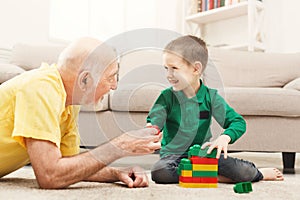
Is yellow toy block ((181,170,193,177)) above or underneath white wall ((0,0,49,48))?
underneath

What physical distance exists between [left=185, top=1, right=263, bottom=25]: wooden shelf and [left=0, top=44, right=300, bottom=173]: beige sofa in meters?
0.92

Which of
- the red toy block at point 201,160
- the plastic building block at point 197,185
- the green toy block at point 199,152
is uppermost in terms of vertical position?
the green toy block at point 199,152

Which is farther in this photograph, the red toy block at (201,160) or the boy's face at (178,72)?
the red toy block at (201,160)

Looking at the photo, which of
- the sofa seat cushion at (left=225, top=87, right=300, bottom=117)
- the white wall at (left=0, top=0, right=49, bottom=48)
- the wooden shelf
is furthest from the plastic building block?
the wooden shelf

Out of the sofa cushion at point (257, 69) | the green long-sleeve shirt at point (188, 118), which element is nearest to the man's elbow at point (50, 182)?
the green long-sleeve shirt at point (188, 118)

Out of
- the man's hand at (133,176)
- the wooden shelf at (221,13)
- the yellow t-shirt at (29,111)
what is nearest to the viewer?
the yellow t-shirt at (29,111)

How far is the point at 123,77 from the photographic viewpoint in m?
1.12

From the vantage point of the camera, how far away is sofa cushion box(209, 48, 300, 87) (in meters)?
2.68

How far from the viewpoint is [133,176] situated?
1.27 metres

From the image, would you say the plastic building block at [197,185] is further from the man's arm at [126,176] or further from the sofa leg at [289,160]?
the sofa leg at [289,160]

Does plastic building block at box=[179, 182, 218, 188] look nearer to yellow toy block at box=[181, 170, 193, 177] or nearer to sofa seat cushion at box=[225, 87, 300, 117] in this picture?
yellow toy block at box=[181, 170, 193, 177]

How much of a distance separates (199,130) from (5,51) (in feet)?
7.50

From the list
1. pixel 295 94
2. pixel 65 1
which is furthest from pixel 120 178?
pixel 65 1

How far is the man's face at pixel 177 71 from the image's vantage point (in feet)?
3.66
